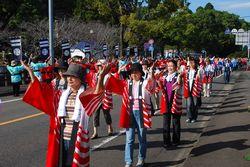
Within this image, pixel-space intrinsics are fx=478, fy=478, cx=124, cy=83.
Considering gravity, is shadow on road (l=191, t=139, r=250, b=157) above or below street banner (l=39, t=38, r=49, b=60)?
below

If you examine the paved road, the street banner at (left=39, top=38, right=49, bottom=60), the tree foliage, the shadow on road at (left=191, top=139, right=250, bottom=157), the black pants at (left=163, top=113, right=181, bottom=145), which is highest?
the tree foliage

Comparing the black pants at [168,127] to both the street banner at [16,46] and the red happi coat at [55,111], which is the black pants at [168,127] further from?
the street banner at [16,46]

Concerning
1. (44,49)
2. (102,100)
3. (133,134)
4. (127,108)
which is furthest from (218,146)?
(44,49)

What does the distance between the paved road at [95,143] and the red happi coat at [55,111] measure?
9.66 feet

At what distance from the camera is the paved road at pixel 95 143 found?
8.12 metres

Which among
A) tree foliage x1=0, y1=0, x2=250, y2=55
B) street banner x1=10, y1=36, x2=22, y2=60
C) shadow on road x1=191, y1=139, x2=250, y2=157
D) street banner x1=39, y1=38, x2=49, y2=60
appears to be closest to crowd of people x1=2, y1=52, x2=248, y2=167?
shadow on road x1=191, y1=139, x2=250, y2=157

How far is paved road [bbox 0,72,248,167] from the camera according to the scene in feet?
26.7

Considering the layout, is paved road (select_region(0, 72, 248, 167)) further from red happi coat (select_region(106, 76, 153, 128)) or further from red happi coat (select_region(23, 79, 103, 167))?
red happi coat (select_region(23, 79, 103, 167))

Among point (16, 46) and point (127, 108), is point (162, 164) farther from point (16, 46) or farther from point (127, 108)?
point (16, 46)

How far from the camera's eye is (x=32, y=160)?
8141mm

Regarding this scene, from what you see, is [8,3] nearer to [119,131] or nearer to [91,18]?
[91,18]

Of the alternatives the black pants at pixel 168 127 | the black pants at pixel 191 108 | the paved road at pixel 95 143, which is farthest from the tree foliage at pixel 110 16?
the black pants at pixel 168 127

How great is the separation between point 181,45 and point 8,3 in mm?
32951

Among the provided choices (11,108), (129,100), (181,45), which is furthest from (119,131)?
(181,45)
